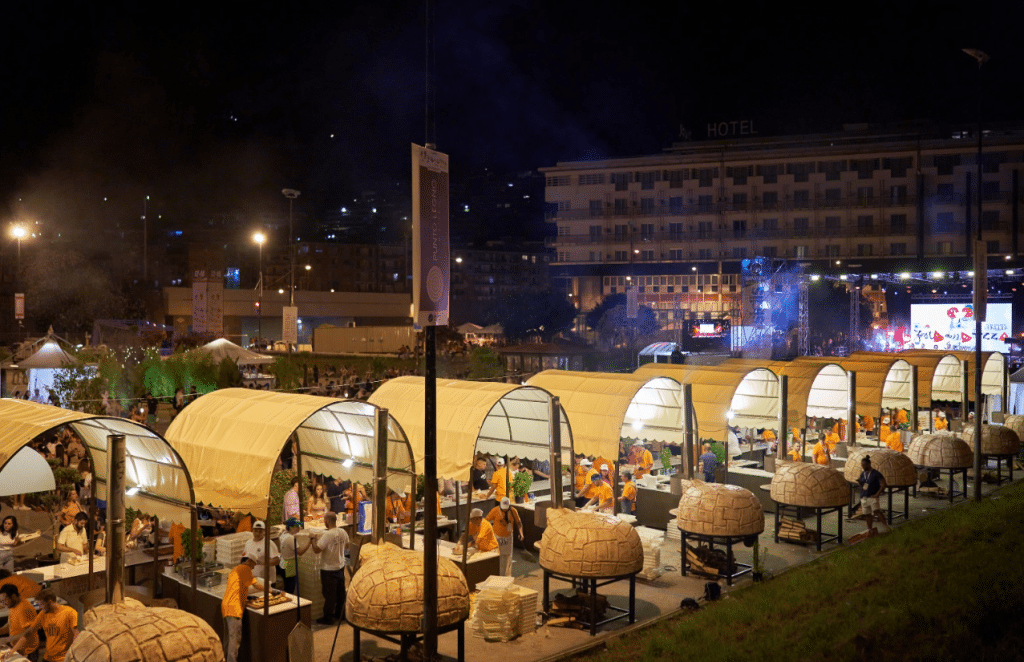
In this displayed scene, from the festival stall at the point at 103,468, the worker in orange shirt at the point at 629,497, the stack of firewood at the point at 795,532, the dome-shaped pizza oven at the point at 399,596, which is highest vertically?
the festival stall at the point at 103,468

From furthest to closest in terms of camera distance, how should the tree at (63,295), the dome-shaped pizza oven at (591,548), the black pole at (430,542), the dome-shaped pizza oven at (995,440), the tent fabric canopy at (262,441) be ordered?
the tree at (63,295) < the dome-shaped pizza oven at (995,440) < the tent fabric canopy at (262,441) < the dome-shaped pizza oven at (591,548) < the black pole at (430,542)

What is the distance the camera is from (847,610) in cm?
1155

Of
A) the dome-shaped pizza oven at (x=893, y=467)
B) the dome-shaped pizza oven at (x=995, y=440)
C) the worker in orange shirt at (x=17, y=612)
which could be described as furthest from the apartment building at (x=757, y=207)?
the worker in orange shirt at (x=17, y=612)

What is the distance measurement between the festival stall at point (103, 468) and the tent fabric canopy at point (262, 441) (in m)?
0.64

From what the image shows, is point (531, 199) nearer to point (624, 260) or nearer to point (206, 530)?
point (624, 260)

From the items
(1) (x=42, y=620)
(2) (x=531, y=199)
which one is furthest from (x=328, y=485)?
(2) (x=531, y=199)

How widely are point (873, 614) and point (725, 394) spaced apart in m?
9.60

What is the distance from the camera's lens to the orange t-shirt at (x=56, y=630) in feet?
29.2

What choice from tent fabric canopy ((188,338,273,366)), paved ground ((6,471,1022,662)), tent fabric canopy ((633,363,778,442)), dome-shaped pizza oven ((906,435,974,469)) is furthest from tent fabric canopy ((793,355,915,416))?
tent fabric canopy ((188,338,273,366))

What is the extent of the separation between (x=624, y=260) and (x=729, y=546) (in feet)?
194

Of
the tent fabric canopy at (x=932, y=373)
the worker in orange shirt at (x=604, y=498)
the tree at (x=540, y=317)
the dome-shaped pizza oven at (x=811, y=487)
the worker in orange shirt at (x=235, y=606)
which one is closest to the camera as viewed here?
the worker in orange shirt at (x=235, y=606)

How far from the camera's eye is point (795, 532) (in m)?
16.4

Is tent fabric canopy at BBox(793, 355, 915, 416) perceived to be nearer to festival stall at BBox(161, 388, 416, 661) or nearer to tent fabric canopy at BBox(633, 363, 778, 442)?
tent fabric canopy at BBox(633, 363, 778, 442)

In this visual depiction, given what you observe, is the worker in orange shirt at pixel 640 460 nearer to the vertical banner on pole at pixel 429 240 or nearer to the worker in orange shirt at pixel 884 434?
the worker in orange shirt at pixel 884 434
